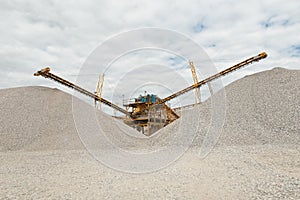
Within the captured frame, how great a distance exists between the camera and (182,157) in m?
8.82

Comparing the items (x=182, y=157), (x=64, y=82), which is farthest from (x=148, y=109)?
(x=182, y=157)

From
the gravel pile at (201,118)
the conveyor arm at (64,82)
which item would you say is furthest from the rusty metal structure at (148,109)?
the gravel pile at (201,118)

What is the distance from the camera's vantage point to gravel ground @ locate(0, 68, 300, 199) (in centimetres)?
458

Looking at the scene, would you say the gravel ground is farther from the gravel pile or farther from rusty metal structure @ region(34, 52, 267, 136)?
rusty metal structure @ region(34, 52, 267, 136)

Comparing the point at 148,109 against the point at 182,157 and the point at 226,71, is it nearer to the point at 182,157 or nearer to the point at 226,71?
the point at 226,71

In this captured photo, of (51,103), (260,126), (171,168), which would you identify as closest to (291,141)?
(260,126)

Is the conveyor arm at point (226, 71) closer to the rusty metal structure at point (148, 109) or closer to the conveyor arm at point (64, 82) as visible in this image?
the rusty metal structure at point (148, 109)

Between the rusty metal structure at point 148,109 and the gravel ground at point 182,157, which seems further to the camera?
the rusty metal structure at point 148,109

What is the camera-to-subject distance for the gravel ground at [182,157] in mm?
4582

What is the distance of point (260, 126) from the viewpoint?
1156cm

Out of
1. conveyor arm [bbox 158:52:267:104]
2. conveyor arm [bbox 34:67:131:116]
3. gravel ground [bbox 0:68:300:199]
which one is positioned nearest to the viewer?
gravel ground [bbox 0:68:300:199]

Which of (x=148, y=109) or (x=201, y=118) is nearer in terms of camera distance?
(x=201, y=118)

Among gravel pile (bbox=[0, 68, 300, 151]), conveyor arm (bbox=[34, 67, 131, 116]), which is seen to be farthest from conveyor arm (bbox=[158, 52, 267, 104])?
conveyor arm (bbox=[34, 67, 131, 116])

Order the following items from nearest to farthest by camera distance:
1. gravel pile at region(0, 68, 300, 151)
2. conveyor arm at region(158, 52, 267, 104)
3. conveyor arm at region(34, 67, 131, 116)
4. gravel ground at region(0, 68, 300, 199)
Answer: gravel ground at region(0, 68, 300, 199) < gravel pile at region(0, 68, 300, 151) < conveyor arm at region(34, 67, 131, 116) < conveyor arm at region(158, 52, 267, 104)
